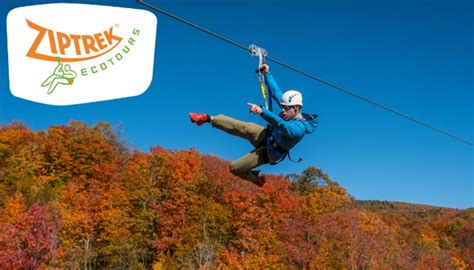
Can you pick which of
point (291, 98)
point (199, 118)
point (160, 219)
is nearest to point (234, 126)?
point (199, 118)

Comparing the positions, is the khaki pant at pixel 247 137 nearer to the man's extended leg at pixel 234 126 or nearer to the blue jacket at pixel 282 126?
the man's extended leg at pixel 234 126

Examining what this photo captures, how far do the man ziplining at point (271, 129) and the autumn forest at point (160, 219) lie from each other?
3090 centimetres

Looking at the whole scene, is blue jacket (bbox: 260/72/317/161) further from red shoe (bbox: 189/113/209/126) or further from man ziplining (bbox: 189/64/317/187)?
red shoe (bbox: 189/113/209/126)

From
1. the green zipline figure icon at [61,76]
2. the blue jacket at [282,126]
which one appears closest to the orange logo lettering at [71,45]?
the green zipline figure icon at [61,76]

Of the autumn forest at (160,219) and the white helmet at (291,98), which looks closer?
the white helmet at (291,98)

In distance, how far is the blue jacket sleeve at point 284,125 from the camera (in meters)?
6.68

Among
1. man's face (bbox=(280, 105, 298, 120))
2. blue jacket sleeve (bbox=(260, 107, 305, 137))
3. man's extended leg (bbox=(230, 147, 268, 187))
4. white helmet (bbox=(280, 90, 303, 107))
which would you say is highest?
white helmet (bbox=(280, 90, 303, 107))

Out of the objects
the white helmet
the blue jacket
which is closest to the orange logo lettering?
the blue jacket

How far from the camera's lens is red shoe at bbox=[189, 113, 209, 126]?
7164mm

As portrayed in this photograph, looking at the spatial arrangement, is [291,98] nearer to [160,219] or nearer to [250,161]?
[250,161]

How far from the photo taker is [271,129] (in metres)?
7.42

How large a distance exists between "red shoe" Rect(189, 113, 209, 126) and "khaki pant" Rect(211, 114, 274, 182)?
115 millimetres

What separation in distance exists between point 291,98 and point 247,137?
3.04 feet

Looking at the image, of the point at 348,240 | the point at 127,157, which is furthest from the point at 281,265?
the point at 127,157
